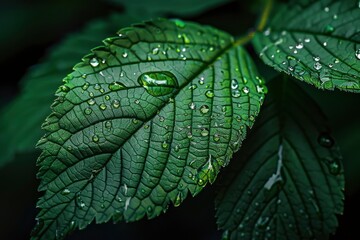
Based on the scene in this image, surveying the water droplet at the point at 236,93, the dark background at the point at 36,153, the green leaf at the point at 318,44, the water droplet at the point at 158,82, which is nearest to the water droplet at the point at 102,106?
the water droplet at the point at 158,82

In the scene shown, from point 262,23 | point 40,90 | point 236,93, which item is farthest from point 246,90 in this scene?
point 40,90

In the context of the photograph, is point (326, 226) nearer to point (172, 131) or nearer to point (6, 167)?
point (172, 131)

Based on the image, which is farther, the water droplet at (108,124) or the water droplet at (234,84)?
the water droplet at (234,84)

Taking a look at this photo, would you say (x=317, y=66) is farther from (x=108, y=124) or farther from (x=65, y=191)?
(x=65, y=191)

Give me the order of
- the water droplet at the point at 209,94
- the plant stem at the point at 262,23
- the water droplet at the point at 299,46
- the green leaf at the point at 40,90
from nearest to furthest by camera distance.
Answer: the water droplet at the point at 209,94 < the water droplet at the point at 299,46 < the plant stem at the point at 262,23 < the green leaf at the point at 40,90

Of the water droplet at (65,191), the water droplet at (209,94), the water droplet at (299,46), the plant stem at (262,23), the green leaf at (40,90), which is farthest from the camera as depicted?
the green leaf at (40,90)

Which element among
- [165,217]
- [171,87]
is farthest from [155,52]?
[165,217]

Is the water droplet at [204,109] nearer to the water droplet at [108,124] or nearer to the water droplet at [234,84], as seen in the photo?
the water droplet at [234,84]

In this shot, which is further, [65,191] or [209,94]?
[209,94]
